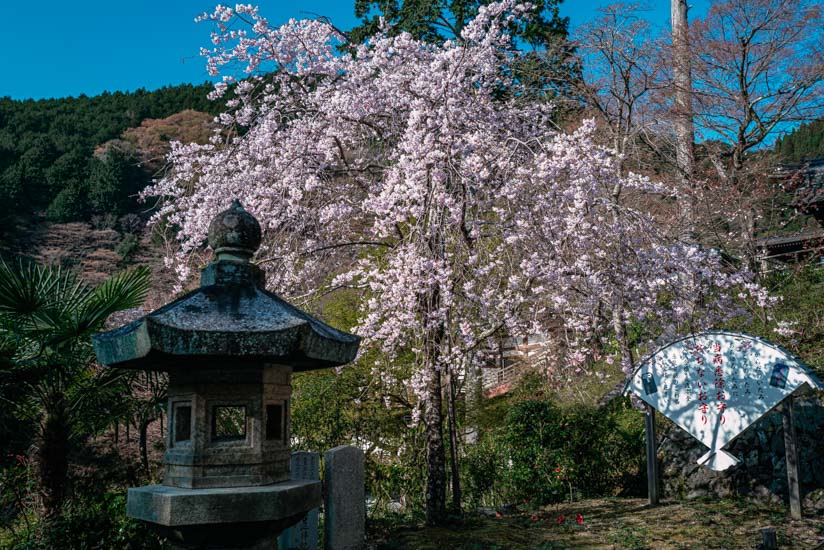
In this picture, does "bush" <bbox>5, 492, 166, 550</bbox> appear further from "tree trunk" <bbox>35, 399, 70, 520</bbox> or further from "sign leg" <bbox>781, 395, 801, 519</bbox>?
"sign leg" <bbox>781, 395, 801, 519</bbox>

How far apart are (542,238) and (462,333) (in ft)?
5.21

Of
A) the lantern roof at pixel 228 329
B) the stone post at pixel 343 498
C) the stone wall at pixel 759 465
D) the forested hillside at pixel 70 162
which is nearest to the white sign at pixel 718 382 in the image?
the stone wall at pixel 759 465

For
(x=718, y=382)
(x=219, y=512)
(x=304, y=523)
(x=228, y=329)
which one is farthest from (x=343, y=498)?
(x=718, y=382)

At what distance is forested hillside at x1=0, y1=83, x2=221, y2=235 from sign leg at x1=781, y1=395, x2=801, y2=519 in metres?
25.5

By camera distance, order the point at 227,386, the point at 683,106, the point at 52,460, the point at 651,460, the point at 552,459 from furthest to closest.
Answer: the point at 683,106
the point at 552,459
the point at 651,460
the point at 52,460
the point at 227,386

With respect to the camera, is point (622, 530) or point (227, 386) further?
point (622, 530)

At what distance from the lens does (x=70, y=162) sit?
30125mm

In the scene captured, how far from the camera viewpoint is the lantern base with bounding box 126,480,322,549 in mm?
3424

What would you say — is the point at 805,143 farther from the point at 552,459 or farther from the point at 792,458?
the point at 552,459

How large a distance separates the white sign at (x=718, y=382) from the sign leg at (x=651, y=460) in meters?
0.37

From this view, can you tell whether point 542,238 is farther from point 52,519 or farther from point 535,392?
point 535,392

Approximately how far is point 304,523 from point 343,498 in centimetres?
58

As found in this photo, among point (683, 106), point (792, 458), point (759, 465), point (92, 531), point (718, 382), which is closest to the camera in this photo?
point (92, 531)

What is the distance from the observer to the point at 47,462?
580cm
